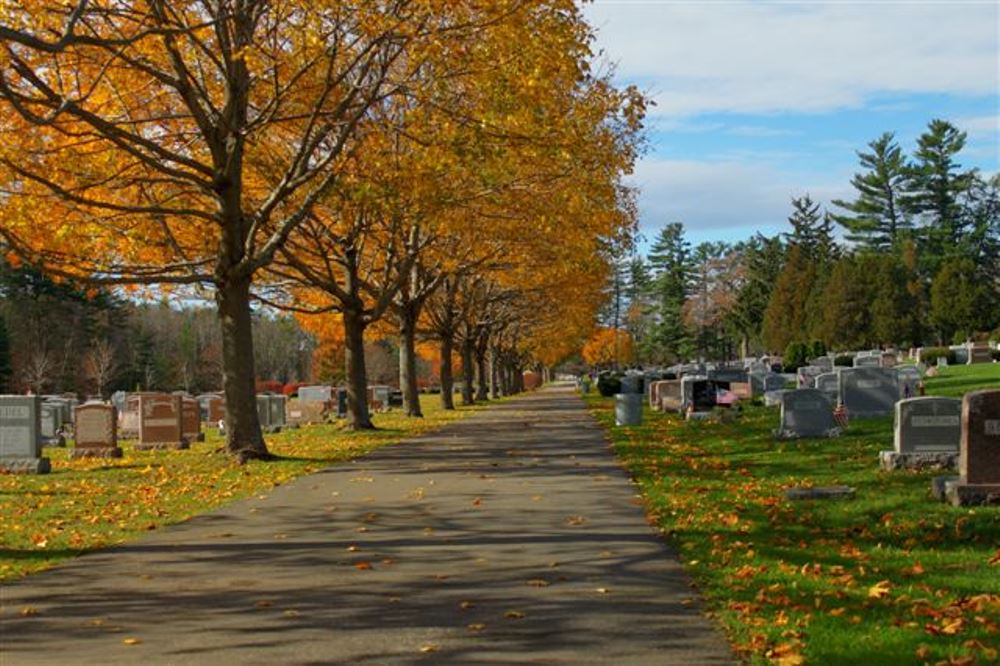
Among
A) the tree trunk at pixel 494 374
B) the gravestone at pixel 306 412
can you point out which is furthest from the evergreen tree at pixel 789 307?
the gravestone at pixel 306 412

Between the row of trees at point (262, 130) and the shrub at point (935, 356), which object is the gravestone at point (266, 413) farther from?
the shrub at point (935, 356)

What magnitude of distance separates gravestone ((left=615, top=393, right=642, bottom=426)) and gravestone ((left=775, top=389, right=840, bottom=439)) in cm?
843

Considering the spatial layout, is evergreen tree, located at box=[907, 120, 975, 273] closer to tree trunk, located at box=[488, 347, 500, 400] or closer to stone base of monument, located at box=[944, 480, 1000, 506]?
tree trunk, located at box=[488, 347, 500, 400]

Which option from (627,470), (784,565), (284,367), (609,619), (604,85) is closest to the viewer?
(609,619)

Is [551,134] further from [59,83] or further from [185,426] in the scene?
[185,426]

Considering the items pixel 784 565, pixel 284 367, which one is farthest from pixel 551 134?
pixel 284 367

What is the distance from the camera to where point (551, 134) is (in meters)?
18.7

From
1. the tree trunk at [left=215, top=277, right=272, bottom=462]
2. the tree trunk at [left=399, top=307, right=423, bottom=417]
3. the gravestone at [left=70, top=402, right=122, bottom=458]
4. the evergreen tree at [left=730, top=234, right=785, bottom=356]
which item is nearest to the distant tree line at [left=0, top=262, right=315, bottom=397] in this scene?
the tree trunk at [left=399, top=307, right=423, bottom=417]

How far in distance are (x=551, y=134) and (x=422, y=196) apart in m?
2.93

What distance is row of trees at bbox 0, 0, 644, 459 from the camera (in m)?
17.3

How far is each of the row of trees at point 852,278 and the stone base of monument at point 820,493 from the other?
53.9 m

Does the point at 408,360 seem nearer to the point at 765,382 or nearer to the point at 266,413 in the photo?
the point at 266,413

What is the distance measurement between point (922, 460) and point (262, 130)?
44.9ft

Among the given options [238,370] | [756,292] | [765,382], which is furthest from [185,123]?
[756,292]
